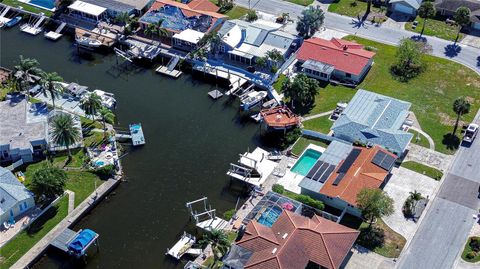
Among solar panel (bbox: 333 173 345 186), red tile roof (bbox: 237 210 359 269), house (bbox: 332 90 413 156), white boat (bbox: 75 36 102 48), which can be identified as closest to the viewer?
red tile roof (bbox: 237 210 359 269)

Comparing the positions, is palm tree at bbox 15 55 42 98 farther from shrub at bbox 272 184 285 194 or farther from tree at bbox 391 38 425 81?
tree at bbox 391 38 425 81

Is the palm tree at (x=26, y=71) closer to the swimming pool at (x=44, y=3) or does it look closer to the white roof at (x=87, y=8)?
the white roof at (x=87, y=8)

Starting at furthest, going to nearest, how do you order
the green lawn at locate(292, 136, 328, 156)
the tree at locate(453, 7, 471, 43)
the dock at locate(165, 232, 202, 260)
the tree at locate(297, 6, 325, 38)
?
the tree at locate(297, 6, 325, 38) < the tree at locate(453, 7, 471, 43) < the green lawn at locate(292, 136, 328, 156) < the dock at locate(165, 232, 202, 260)

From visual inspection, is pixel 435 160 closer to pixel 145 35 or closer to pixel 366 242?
pixel 366 242

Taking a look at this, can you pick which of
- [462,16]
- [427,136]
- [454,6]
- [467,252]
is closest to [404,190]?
[467,252]

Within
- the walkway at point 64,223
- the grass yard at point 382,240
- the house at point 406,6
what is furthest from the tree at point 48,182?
the house at point 406,6

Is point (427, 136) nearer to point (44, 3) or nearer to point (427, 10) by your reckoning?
point (427, 10)

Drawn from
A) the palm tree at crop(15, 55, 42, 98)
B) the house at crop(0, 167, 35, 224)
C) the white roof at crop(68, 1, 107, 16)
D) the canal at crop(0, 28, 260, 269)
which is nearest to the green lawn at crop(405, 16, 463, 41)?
the canal at crop(0, 28, 260, 269)

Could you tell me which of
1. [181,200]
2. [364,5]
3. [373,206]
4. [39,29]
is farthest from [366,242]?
[39,29]
